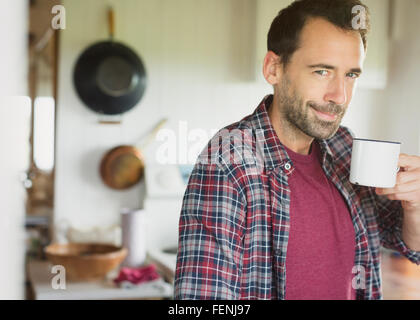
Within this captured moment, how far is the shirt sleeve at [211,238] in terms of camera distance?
0.47 m

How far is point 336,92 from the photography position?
18.9 inches

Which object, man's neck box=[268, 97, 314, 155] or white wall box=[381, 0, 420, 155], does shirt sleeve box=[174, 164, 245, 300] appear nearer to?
man's neck box=[268, 97, 314, 155]

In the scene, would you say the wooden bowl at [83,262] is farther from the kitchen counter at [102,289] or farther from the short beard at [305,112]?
the short beard at [305,112]

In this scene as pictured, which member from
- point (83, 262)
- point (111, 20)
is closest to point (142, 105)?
point (111, 20)

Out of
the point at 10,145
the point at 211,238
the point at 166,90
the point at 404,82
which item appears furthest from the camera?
the point at 166,90

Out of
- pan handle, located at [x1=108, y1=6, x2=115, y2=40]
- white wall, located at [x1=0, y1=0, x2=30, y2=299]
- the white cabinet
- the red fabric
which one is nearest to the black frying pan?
pan handle, located at [x1=108, y1=6, x2=115, y2=40]

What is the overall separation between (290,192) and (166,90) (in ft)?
1.63

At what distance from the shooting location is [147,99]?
1.59 metres

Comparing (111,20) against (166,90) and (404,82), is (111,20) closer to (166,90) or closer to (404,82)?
(166,90)

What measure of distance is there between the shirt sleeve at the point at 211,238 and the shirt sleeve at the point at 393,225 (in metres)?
0.22

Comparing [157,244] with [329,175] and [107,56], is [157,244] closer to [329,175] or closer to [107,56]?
[107,56]

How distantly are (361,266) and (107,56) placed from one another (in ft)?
3.95

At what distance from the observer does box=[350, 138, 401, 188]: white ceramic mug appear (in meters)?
0.50

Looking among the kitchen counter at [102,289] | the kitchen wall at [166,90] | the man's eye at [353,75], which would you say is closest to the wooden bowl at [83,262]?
the kitchen counter at [102,289]
